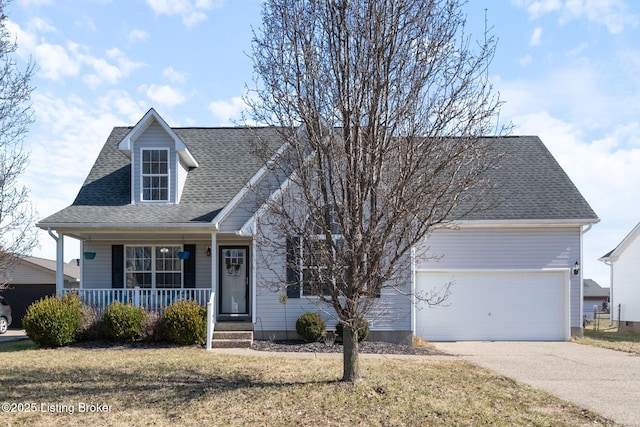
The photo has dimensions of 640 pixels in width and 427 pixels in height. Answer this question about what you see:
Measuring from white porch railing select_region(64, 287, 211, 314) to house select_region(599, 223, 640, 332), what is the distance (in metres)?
18.2

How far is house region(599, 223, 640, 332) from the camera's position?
77.5 feet

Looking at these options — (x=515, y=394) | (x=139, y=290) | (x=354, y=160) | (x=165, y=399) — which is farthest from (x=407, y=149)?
(x=139, y=290)

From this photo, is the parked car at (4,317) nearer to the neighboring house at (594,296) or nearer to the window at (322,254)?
the window at (322,254)

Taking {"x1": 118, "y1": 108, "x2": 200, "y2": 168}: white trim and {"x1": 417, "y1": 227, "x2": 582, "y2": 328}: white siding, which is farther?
{"x1": 417, "y1": 227, "x2": 582, "y2": 328}: white siding

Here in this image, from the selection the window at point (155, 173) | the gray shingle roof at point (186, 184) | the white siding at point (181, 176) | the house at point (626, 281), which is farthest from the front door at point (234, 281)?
the house at point (626, 281)

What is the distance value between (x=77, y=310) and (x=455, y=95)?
427 inches

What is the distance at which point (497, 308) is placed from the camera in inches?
670

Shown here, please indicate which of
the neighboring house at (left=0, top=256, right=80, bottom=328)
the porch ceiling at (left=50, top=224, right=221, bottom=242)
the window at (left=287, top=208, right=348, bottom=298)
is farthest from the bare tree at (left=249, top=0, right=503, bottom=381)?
the neighboring house at (left=0, top=256, right=80, bottom=328)

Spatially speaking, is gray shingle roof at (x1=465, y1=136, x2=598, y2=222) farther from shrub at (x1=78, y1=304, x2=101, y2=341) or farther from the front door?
shrub at (x1=78, y1=304, x2=101, y2=341)

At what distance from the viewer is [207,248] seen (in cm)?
1669

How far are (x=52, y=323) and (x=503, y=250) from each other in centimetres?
1263

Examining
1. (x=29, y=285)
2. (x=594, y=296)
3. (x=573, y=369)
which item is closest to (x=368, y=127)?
(x=573, y=369)

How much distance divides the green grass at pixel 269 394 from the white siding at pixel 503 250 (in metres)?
5.56

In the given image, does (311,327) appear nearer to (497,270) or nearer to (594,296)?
(497,270)
